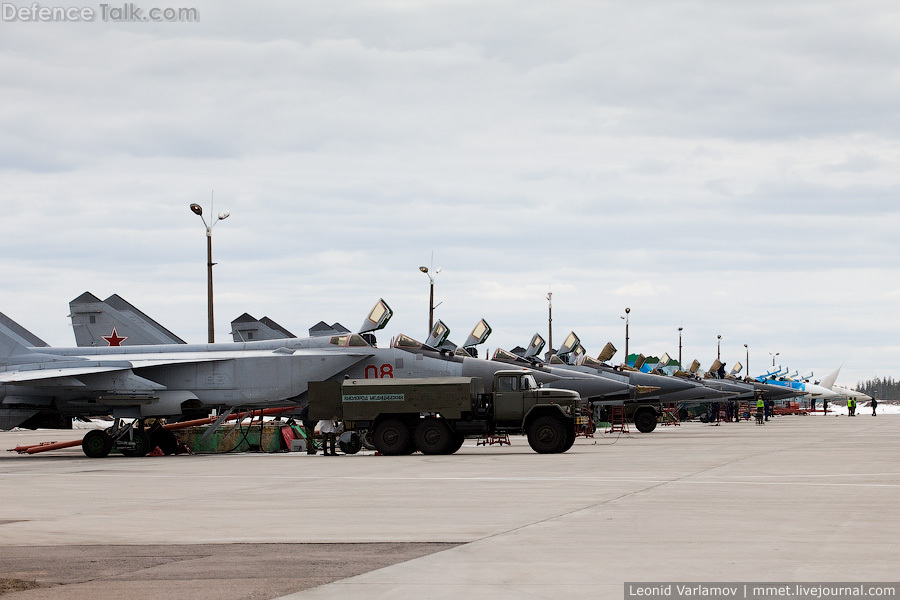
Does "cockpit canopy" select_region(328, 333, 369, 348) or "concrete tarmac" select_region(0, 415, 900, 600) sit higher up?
"cockpit canopy" select_region(328, 333, 369, 348)

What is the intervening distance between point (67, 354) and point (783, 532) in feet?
79.5

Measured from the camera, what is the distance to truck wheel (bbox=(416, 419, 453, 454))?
26.2 metres

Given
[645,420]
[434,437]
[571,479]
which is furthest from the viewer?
[645,420]

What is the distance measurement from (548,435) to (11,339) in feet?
48.7

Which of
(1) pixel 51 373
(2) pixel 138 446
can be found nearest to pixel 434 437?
(2) pixel 138 446

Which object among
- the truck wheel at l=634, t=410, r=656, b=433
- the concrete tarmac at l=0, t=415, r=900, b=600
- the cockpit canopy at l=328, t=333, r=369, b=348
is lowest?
the truck wheel at l=634, t=410, r=656, b=433

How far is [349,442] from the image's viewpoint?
28.1 meters

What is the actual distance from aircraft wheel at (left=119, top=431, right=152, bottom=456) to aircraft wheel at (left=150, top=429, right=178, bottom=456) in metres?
0.97

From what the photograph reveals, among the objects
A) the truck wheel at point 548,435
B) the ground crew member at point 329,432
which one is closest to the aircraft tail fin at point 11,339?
the ground crew member at point 329,432

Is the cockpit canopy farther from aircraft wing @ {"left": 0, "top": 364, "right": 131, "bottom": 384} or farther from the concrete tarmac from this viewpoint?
the concrete tarmac

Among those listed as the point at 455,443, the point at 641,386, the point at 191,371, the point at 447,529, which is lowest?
the point at 455,443

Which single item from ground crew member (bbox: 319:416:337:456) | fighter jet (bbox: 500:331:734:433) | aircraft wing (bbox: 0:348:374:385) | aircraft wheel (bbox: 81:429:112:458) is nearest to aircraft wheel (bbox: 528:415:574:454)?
ground crew member (bbox: 319:416:337:456)

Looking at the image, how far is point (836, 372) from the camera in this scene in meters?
125

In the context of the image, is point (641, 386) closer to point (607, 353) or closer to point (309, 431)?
point (607, 353)
